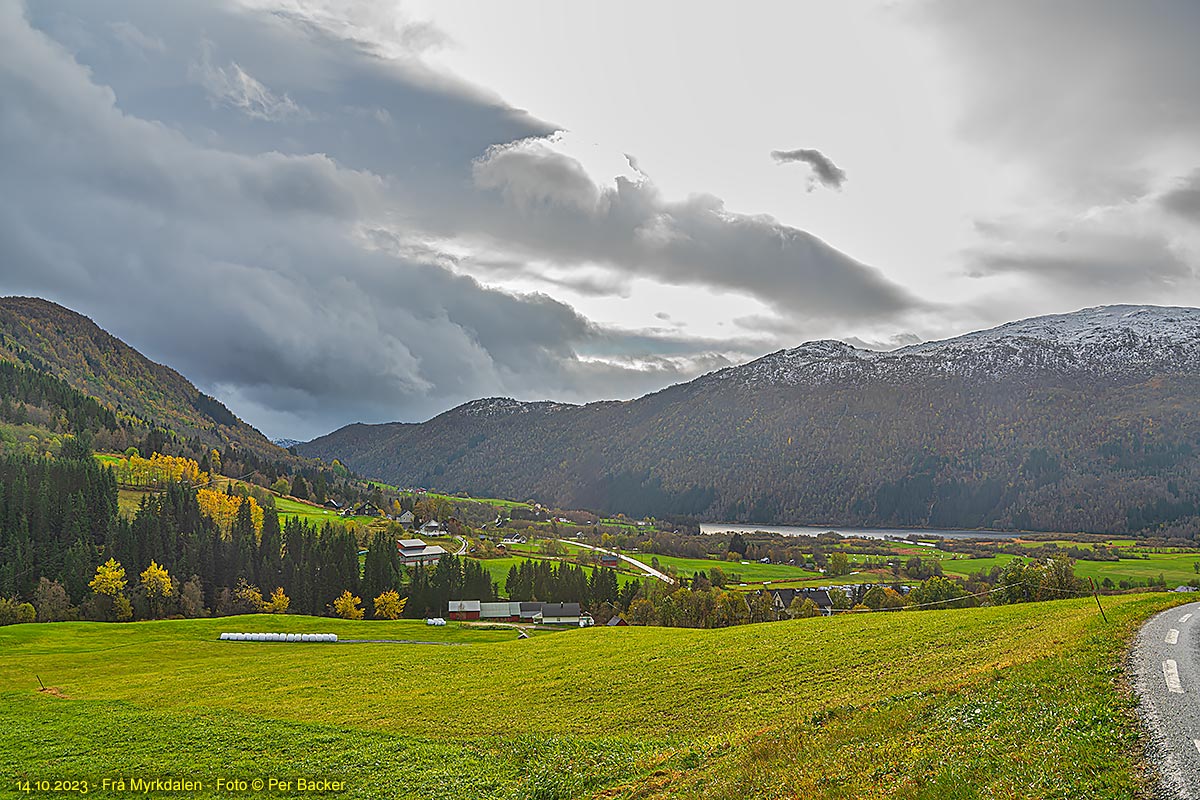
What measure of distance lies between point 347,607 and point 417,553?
47.9m

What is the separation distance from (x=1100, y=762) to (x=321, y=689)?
43.5 m

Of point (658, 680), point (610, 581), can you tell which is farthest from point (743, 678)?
point (610, 581)

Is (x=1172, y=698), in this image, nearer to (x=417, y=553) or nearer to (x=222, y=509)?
(x=417, y=553)

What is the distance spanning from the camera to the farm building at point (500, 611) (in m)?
119

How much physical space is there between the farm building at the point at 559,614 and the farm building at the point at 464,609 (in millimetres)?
10692

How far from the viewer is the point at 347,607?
4793 inches

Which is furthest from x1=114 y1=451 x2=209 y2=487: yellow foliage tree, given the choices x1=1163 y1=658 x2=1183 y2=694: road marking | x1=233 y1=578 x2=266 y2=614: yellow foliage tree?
x1=1163 y1=658 x2=1183 y2=694: road marking

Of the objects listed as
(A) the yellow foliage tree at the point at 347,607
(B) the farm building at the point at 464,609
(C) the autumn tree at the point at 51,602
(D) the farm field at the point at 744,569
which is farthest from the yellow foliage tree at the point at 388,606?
(D) the farm field at the point at 744,569

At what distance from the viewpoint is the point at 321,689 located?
45219mm

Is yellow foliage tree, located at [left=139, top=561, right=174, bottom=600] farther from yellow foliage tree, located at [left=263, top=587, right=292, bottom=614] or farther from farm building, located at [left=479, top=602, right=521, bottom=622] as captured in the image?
farm building, located at [left=479, top=602, right=521, bottom=622]

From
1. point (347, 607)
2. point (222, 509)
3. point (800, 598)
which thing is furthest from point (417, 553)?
point (800, 598)

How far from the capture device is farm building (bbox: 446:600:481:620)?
11969 cm

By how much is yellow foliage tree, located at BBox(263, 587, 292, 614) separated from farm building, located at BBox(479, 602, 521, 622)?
35686 millimetres

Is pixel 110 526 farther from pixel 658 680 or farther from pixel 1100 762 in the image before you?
pixel 1100 762
